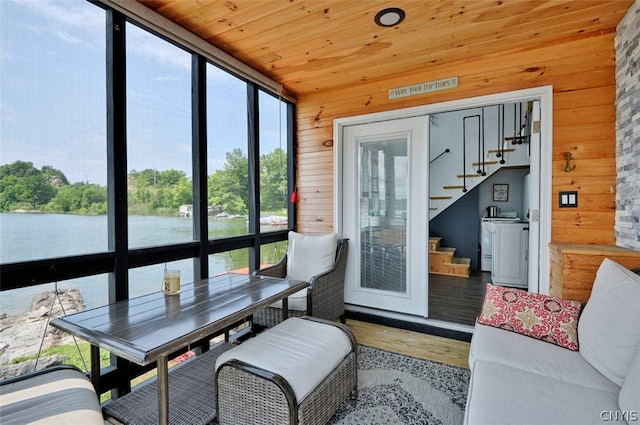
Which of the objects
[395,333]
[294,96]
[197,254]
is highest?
[294,96]

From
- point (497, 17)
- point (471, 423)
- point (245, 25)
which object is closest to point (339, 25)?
point (245, 25)

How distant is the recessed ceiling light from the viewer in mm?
2020

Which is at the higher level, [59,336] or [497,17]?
[497,17]

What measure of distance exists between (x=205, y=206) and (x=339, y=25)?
1.75 m

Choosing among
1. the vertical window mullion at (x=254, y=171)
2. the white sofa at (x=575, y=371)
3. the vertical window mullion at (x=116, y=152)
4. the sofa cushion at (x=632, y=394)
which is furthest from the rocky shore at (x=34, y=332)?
the sofa cushion at (x=632, y=394)

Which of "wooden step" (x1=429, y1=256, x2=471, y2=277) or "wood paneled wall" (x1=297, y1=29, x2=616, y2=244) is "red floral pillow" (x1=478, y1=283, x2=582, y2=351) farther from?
"wooden step" (x1=429, y1=256, x2=471, y2=277)

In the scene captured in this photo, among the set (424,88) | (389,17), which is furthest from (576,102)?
(389,17)

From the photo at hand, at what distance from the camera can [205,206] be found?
2.46m

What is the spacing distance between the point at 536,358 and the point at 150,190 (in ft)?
8.37

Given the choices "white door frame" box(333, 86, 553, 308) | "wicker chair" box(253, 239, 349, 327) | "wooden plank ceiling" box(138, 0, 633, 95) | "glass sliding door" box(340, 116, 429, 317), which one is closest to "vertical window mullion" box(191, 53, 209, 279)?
"wooden plank ceiling" box(138, 0, 633, 95)

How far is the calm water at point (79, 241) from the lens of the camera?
1519 mm

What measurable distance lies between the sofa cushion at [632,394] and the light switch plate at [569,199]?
152cm

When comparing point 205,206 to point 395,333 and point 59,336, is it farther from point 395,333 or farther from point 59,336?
point 395,333

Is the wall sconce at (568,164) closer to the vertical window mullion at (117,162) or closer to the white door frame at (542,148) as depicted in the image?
the white door frame at (542,148)
